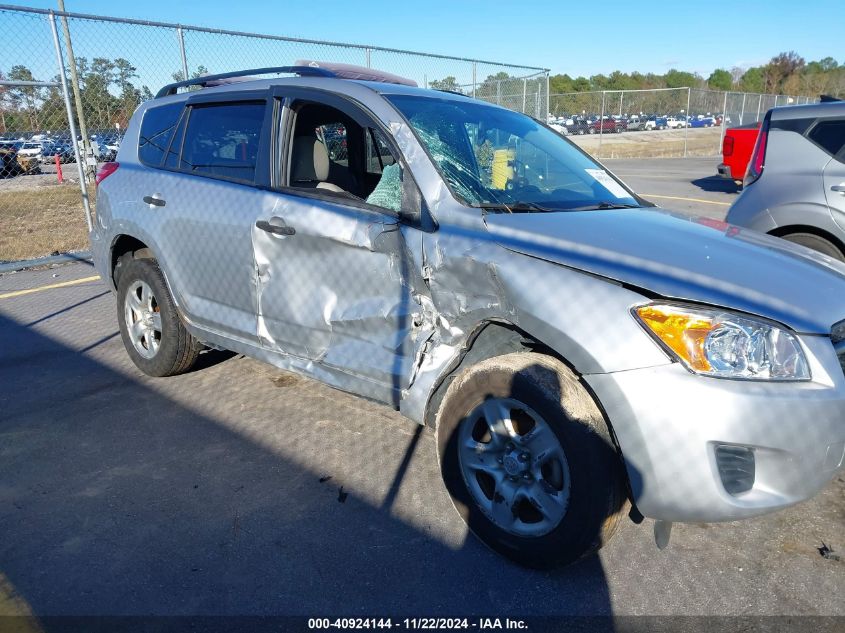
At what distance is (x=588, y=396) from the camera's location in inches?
91.0

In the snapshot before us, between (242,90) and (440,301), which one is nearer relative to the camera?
(440,301)

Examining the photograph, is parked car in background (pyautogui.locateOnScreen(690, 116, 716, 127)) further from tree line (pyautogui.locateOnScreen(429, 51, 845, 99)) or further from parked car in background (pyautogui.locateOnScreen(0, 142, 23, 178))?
parked car in background (pyautogui.locateOnScreen(0, 142, 23, 178))

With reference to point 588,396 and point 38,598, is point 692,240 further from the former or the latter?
point 38,598

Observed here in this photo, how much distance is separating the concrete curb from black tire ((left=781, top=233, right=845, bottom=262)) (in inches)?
331

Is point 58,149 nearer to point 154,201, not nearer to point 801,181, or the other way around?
point 154,201

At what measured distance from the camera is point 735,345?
2.13m

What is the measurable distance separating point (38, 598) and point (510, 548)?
5.81 ft

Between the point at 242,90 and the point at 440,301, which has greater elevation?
the point at 242,90

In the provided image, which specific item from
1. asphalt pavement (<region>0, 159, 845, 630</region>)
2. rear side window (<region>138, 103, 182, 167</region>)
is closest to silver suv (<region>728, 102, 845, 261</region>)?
asphalt pavement (<region>0, 159, 845, 630</region>)

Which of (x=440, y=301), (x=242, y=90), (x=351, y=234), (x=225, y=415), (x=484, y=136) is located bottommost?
(x=225, y=415)

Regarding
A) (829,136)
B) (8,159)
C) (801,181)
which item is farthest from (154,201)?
(8,159)

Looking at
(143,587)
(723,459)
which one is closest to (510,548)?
(723,459)

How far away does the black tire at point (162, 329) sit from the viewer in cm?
421

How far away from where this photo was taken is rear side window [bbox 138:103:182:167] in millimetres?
4246
